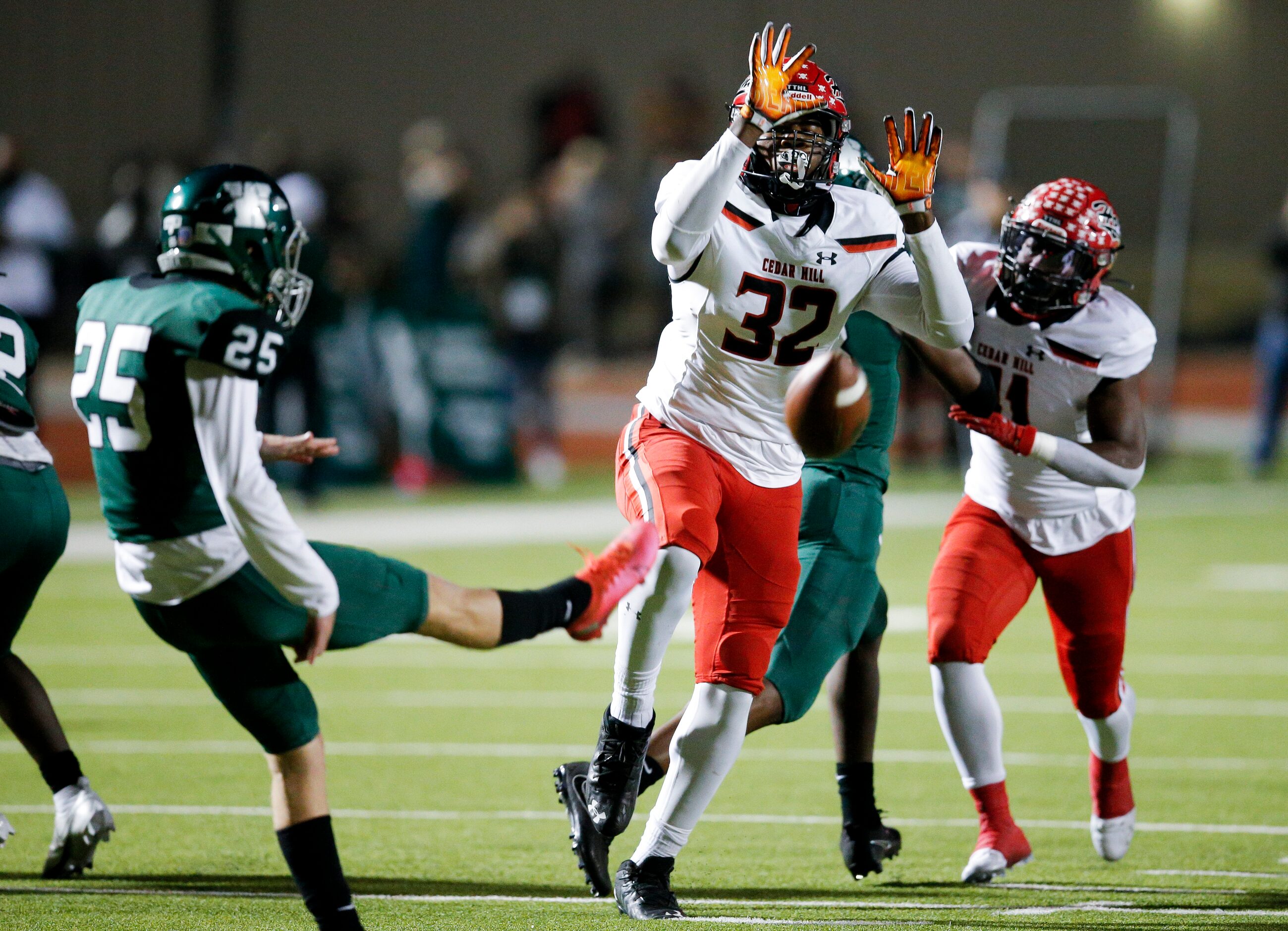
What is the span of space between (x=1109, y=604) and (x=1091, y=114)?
10.2m

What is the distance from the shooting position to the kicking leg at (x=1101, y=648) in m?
4.57

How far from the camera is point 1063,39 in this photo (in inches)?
787

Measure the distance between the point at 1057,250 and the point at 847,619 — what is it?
107 cm

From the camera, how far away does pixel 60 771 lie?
4355mm

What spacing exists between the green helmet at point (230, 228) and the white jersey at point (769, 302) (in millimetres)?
831

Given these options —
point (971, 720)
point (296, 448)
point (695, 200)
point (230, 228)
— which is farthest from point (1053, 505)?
point (230, 228)

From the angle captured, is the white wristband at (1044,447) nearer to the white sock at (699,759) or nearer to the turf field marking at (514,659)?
the white sock at (699,759)

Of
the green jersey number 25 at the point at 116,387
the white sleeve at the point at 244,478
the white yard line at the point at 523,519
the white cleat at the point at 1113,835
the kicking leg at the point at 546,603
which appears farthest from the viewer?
the white yard line at the point at 523,519

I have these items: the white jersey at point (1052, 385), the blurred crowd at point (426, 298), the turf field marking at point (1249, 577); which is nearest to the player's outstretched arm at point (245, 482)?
the white jersey at point (1052, 385)

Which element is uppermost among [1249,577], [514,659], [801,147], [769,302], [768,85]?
[768,85]

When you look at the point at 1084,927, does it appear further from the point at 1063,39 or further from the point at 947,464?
the point at 1063,39

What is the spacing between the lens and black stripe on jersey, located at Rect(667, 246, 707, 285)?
393 centimetres

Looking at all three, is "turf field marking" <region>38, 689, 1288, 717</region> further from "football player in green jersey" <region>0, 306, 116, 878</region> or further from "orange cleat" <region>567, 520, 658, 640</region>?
"orange cleat" <region>567, 520, 658, 640</region>

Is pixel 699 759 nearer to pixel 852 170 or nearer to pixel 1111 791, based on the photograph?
pixel 1111 791
